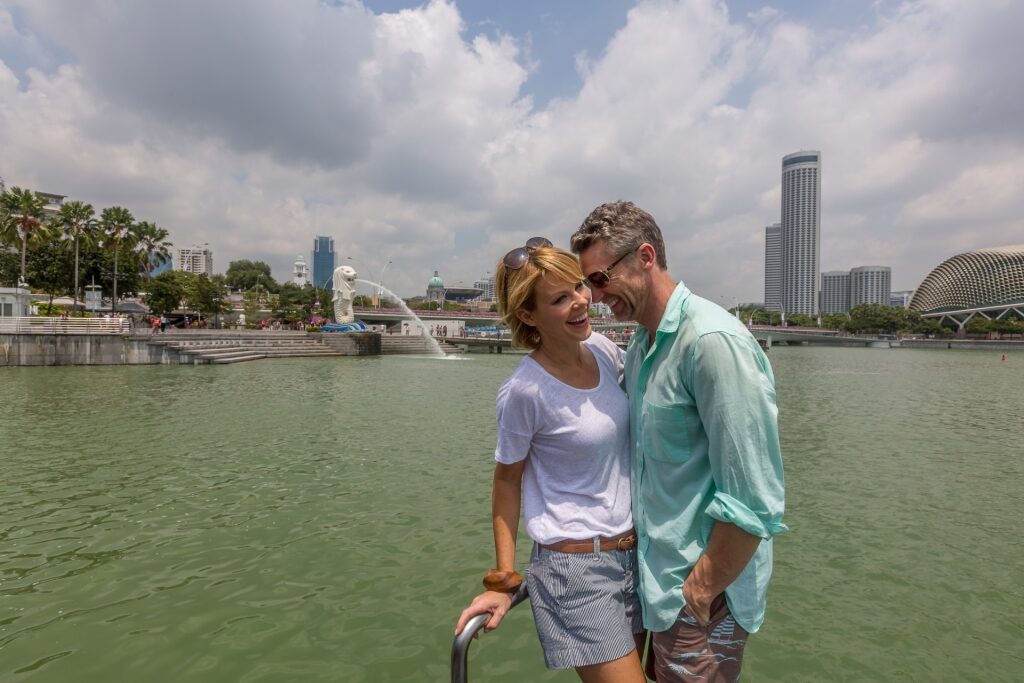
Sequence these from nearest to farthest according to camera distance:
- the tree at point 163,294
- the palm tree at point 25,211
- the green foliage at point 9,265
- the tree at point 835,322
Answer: the palm tree at point 25,211 → the green foliage at point 9,265 → the tree at point 163,294 → the tree at point 835,322

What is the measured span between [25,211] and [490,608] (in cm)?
→ 5210

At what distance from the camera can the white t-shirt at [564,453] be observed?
6.57 feet

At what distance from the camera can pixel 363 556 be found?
239 inches

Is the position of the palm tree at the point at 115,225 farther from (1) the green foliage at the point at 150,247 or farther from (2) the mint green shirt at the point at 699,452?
(2) the mint green shirt at the point at 699,452

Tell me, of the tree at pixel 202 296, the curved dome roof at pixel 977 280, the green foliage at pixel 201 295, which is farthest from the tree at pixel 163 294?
the curved dome roof at pixel 977 280

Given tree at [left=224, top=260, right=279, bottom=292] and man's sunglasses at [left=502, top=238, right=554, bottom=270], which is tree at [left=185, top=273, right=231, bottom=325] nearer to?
tree at [left=224, top=260, right=279, bottom=292]

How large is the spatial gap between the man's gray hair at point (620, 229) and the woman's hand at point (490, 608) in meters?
1.21

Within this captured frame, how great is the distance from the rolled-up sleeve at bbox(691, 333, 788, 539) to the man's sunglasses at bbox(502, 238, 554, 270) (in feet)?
2.28

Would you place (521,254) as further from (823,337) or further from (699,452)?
(823,337)

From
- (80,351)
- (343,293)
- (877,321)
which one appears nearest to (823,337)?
(877,321)

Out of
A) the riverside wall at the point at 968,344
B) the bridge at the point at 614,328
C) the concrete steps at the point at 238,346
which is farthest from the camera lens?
the riverside wall at the point at 968,344

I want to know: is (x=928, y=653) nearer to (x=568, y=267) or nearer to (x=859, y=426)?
(x=568, y=267)

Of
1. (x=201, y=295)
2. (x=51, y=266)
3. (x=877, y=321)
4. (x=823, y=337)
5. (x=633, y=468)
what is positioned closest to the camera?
(x=633, y=468)

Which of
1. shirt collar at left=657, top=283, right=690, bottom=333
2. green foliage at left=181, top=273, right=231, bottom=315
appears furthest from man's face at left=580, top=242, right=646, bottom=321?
green foliage at left=181, top=273, right=231, bottom=315
